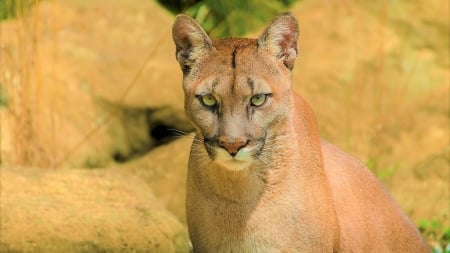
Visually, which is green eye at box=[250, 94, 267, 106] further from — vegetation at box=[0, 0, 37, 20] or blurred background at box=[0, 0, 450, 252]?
vegetation at box=[0, 0, 37, 20]

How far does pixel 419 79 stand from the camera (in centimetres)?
1045

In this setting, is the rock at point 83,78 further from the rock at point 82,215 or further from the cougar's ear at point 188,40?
the cougar's ear at point 188,40

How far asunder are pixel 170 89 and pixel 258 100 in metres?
4.24

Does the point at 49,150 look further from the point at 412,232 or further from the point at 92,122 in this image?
the point at 412,232

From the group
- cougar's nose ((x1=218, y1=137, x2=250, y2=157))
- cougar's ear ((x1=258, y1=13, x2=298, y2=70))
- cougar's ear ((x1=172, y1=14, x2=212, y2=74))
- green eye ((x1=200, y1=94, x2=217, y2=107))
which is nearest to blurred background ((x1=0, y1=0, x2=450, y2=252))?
cougar's ear ((x1=172, y1=14, x2=212, y2=74))

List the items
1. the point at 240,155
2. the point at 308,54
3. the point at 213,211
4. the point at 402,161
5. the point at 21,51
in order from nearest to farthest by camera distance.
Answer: the point at 240,155, the point at 213,211, the point at 21,51, the point at 402,161, the point at 308,54

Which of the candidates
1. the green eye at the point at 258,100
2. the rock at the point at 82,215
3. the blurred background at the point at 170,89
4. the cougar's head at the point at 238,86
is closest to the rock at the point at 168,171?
the blurred background at the point at 170,89

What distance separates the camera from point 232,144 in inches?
231

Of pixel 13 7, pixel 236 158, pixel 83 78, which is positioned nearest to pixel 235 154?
pixel 236 158

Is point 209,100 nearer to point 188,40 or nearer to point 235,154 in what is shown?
point 235,154

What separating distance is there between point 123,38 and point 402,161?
2.98m

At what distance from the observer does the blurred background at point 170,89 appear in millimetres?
9281

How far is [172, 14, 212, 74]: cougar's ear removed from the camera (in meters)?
6.34

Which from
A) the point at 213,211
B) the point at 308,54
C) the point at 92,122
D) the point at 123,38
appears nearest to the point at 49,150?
the point at 92,122
